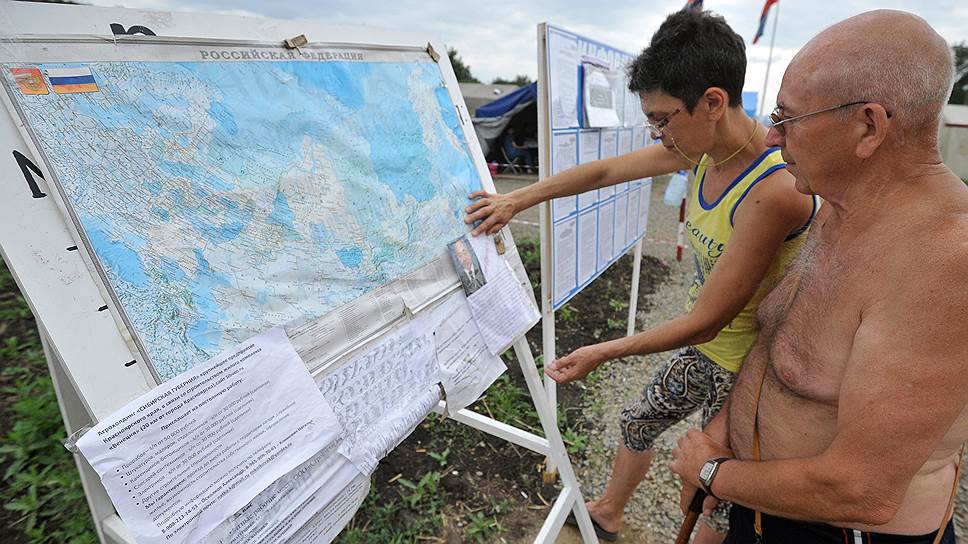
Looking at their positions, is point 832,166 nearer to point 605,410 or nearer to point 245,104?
point 245,104

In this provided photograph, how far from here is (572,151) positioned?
7.46 ft

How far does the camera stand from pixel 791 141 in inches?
42.9

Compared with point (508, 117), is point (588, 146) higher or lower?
higher

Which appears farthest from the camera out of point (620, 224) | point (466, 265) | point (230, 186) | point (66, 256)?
point (620, 224)

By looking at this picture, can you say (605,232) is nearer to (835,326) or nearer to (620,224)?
(620,224)

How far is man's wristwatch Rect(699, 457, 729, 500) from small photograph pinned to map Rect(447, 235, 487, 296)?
2.62 ft

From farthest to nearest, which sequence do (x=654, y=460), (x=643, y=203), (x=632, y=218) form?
(x=643, y=203), (x=632, y=218), (x=654, y=460)

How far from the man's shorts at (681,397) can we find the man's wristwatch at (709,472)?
607 mm

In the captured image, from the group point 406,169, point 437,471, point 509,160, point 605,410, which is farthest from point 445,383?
point 509,160

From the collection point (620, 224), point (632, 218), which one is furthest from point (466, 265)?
point (632, 218)

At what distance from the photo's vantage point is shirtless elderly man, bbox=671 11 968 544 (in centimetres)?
88

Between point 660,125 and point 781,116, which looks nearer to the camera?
point 781,116

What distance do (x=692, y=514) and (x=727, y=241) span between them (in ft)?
2.73

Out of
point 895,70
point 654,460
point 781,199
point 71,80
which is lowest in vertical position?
point 654,460
